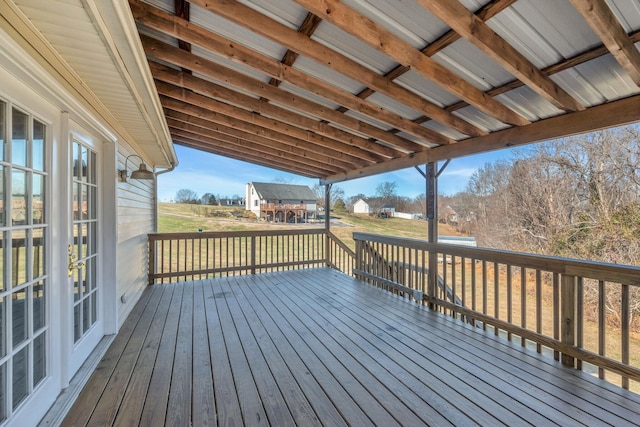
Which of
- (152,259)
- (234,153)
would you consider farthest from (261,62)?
(152,259)

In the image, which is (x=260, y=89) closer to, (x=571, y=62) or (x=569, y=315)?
(x=571, y=62)

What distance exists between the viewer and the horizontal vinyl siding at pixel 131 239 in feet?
10.7

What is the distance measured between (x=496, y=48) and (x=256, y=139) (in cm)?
390

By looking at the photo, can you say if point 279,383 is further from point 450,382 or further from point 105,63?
point 105,63

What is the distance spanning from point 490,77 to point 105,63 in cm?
295

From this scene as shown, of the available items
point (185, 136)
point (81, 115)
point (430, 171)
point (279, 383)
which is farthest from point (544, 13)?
point (185, 136)

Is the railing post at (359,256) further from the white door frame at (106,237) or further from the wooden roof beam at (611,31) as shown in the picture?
the wooden roof beam at (611,31)

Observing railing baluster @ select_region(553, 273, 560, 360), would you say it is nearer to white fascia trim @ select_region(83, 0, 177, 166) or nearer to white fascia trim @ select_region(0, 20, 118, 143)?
white fascia trim @ select_region(83, 0, 177, 166)

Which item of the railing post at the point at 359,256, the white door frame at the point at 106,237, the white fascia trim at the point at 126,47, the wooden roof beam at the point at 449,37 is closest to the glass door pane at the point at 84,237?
the white door frame at the point at 106,237

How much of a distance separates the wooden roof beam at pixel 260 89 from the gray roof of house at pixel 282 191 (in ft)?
24.9

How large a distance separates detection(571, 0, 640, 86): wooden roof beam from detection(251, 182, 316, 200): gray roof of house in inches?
392

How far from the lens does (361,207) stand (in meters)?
10.6

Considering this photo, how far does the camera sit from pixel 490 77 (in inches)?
95.1

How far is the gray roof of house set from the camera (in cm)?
1127
